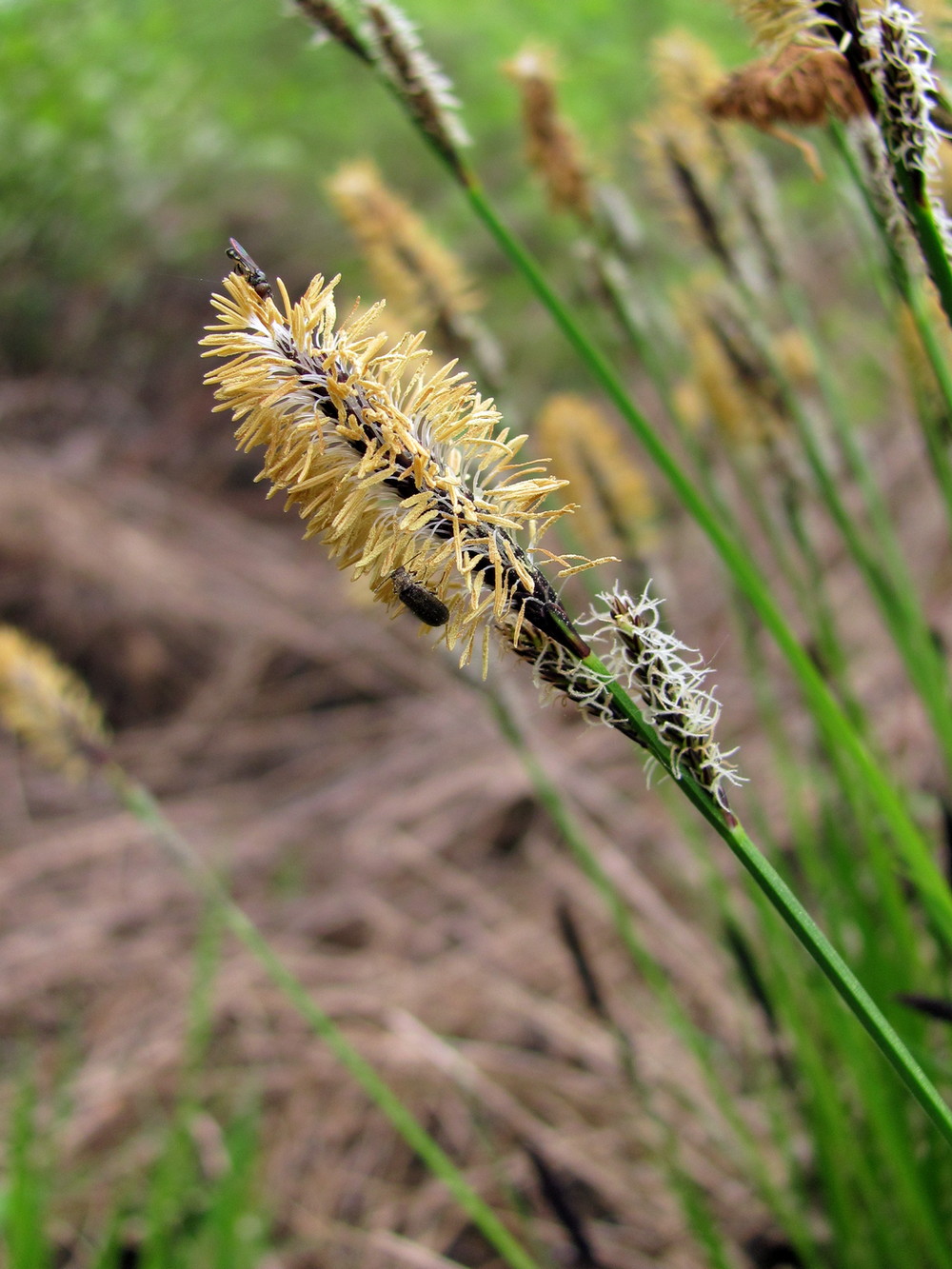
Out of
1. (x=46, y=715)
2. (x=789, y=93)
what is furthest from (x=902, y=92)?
(x=46, y=715)

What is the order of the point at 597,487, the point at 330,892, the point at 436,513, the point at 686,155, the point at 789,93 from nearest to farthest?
1. the point at 436,513
2. the point at 789,93
3. the point at 686,155
4. the point at 597,487
5. the point at 330,892

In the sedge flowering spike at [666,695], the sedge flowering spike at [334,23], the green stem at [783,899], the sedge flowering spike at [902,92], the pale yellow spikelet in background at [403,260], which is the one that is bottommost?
the green stem at [783,899]

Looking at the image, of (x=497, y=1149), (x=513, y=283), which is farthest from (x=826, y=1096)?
(x=513, y=283)

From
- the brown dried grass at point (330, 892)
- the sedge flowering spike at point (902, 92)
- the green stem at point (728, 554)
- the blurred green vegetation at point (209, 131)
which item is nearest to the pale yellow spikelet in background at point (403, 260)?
the green stem at point (728, 554)

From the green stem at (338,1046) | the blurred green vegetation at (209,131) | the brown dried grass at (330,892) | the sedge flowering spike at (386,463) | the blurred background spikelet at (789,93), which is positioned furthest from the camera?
the blurred green vegetation at (209,131)

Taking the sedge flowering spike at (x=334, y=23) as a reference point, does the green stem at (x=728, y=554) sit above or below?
below

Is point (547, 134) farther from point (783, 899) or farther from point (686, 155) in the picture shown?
point (783, 899)

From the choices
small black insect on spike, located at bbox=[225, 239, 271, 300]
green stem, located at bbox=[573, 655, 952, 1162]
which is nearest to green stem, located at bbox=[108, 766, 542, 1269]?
green stem, located at bbox=[573, 655, 952, 1162]

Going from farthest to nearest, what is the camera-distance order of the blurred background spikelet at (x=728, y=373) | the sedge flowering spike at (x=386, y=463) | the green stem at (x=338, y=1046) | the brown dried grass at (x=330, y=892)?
1. the brown dried grass at (x=330, y=892)
2. the blurred background spikelet at (x=728, y=373)
3. the green stem at (x=338, y=1046)
4. the sedge flowering spike at (x=386, y=463)

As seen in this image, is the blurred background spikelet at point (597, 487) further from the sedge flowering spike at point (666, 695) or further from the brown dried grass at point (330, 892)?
the sedge flowering spike at point (666, 695)
